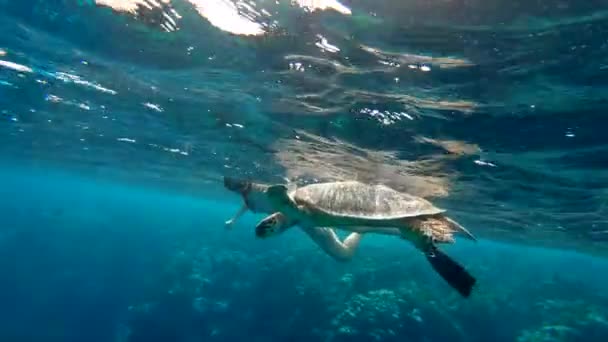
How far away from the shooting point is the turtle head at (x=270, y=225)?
20.7 ft

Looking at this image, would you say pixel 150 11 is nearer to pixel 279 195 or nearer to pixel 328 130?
pixel 279 195

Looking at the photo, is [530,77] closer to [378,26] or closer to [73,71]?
[378,26]

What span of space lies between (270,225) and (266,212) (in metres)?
2.94

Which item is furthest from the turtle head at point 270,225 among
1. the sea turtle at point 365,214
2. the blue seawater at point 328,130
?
the blue seawater at point 328,130

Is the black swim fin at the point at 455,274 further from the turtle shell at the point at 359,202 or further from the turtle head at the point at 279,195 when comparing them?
the turtle head at the point at 279,195

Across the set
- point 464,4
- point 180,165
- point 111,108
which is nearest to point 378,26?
point 464,4

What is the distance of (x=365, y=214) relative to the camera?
612 cm

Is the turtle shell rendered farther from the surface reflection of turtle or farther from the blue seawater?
the surface reflection of turtle

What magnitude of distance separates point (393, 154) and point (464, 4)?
343 inches

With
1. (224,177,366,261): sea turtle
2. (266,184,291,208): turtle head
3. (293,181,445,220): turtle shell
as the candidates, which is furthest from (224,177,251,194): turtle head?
(266,184,291,208): turtle head

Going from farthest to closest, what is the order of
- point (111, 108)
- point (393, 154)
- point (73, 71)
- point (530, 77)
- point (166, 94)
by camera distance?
point (111, 108) → point (393, 154) → point (166, 94) → point (73, 71) → point (530, 77)

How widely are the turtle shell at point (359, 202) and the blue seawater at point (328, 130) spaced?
11.0 ft

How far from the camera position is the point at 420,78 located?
9000 mm

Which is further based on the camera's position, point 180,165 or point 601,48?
point 180,165
